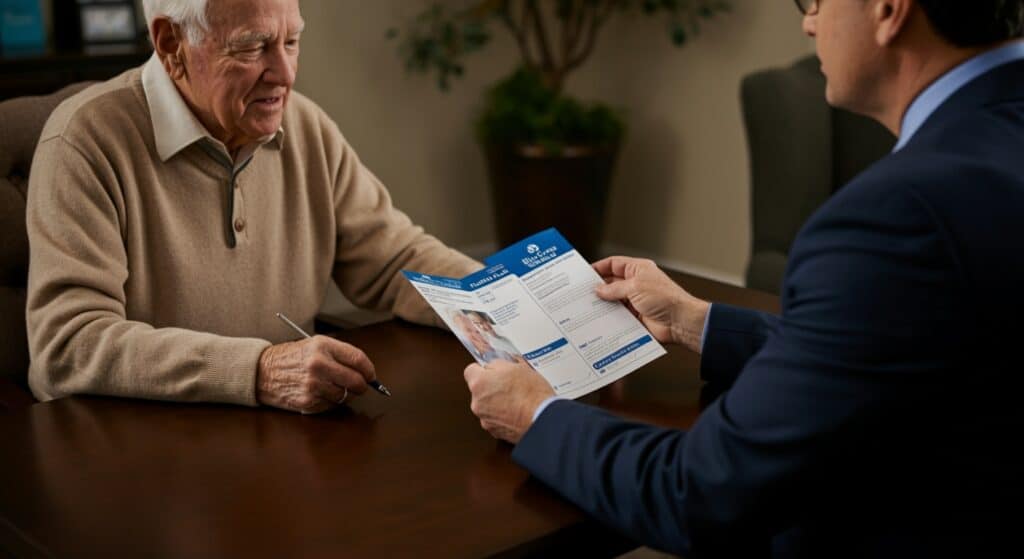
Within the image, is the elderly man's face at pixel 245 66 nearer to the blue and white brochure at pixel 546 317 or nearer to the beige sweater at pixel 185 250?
the beige sweater at pixel 185 250

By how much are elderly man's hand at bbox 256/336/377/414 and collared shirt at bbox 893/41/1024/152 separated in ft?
2.52

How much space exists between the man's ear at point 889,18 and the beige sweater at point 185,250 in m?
0.91

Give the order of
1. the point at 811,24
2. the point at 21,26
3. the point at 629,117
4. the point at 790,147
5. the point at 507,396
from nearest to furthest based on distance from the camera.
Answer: the point at 811,24 → the point at 507,396 → the point at 790,147 → the point at 21,26 → the point at 629,117

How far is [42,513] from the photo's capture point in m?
1.33

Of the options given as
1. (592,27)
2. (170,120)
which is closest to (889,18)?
(170,120)

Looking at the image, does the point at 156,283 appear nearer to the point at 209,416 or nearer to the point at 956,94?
the point at 209,416

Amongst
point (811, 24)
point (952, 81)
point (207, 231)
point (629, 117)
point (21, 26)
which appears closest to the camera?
point (952, 81)

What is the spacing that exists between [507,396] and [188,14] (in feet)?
2.74

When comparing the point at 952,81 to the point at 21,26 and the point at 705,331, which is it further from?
the point at 21,26

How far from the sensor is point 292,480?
141 centimetres

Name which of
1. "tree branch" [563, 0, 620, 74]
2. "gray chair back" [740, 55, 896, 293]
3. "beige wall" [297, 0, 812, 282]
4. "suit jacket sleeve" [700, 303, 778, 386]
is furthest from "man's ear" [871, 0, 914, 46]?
"tree branch" [563, 0, 620, 74]

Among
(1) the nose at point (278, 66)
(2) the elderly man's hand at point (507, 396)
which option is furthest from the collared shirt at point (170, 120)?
(2) the elderly man's hand at point (507, 396)

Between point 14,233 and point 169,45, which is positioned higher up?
point 169,45

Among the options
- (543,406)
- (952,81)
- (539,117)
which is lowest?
(539,117)
